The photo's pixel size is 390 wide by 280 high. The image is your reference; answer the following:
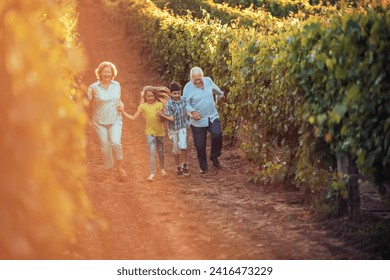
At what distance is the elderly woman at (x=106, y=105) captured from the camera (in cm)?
→ 1325

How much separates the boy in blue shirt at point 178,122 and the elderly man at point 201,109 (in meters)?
0.26

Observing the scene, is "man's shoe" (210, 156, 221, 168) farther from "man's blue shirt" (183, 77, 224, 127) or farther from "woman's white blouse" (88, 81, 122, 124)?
"woman's white blouse" (88, 81, 122, 124)

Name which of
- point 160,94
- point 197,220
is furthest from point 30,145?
point 160,94

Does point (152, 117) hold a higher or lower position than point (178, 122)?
higher

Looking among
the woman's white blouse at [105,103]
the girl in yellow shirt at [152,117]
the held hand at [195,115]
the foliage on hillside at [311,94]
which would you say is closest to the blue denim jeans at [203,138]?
the held hand at [195,115]

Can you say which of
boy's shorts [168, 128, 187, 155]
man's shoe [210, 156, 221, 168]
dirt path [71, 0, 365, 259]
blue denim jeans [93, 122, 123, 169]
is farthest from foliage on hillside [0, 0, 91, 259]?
man's shoe [210, 156, 221, 168]

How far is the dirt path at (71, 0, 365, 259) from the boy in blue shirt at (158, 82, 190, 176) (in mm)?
306

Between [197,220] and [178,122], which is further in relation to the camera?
[178,122]

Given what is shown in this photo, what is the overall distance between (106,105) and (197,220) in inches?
134

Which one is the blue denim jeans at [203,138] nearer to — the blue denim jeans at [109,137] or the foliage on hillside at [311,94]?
the foliage on hillside at [311,94]

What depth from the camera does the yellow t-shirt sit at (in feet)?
45.1

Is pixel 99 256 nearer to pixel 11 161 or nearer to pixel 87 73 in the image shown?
pixel 11 161

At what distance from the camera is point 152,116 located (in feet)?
45.0

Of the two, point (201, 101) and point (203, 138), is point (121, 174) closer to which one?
point (203, 138)
